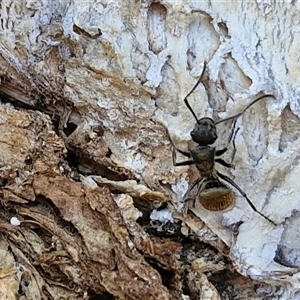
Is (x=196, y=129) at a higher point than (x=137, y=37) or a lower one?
lower

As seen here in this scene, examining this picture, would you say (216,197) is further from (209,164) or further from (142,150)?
(142,150)

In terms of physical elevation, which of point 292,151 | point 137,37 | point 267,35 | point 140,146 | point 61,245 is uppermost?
point 267,35

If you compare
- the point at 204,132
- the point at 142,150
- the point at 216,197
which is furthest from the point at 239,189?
the point at 142,150

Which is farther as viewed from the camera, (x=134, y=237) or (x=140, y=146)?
(x=140, y=146)

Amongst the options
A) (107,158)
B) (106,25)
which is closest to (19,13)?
(106,25)

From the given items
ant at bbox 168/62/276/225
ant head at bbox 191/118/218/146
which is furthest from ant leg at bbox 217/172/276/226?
ant head at bbox 191/118/218/146

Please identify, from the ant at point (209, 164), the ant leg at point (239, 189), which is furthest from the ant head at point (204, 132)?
the ant leg at point (239, 189)

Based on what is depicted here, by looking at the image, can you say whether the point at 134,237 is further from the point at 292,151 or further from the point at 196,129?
the point at 292,151
